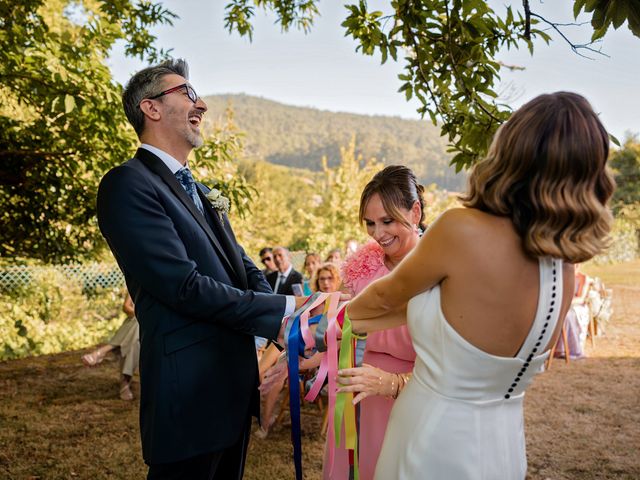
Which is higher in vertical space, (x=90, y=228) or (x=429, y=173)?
(x=429, y=173)

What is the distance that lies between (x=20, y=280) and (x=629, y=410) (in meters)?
9.25

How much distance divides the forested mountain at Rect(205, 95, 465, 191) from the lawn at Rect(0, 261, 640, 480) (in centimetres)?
10617

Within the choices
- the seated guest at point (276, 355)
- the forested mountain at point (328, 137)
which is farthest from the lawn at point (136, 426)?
the forested mountain at point (328, 137)

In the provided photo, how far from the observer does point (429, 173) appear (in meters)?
123

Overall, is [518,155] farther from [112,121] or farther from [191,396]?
[112,121]

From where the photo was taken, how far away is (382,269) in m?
2.85

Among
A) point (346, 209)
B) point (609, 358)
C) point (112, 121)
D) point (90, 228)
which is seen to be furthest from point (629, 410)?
point (346, 209)

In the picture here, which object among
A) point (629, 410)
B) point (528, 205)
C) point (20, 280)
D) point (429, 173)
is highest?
point (429, 173)

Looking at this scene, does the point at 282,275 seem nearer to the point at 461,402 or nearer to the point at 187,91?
the point at 187,91

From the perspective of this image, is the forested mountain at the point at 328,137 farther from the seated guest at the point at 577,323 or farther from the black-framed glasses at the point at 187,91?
the black-framed glasses at the point at 187,91

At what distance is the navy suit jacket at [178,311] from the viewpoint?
80.4 inches

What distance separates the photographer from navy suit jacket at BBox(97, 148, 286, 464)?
80.4 inches

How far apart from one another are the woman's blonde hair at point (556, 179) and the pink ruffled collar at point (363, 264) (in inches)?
51.6

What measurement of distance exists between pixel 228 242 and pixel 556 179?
4.47 feet
